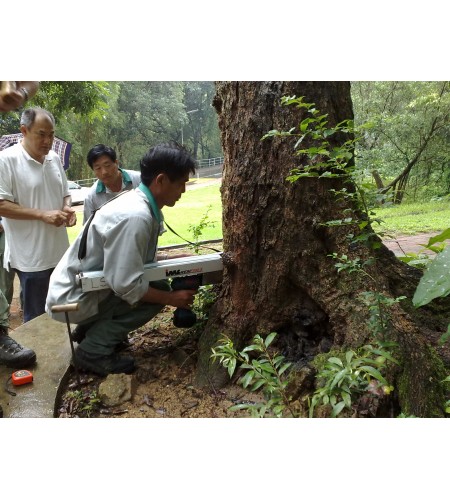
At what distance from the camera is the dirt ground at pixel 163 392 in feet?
5.57

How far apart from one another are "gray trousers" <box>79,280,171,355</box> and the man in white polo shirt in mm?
511

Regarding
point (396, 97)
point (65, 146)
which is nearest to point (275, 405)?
point (65, 146)

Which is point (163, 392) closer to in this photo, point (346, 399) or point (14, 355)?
point (14, 355)

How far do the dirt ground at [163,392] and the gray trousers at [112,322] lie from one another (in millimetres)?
145

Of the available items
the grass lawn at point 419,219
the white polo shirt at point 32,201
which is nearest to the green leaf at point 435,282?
the white polo shirt at point 32,201

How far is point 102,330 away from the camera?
197cm

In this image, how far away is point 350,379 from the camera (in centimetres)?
130

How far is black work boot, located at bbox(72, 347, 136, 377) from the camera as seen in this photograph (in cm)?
192

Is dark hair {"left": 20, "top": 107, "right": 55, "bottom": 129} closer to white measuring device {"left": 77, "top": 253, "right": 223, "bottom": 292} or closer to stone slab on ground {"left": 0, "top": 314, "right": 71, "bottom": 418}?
white measuring device {"left": 77, "top": 253, "right": 223, "bottom": 292}

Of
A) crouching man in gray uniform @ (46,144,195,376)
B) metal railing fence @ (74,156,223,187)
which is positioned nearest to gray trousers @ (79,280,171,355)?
crouching man in gray uniform @ (46,144,195,376)

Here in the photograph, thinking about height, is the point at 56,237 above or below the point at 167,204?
below

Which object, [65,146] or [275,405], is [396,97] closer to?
[65,146]

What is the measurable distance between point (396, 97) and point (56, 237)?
6.11 m

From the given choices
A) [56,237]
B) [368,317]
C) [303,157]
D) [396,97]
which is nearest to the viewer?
[368,317]
